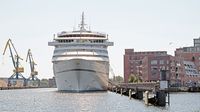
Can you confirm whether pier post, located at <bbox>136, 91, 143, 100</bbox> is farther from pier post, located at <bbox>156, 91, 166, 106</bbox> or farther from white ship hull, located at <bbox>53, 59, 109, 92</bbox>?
pier post, located at <bbox>156, 91, 166, 106</bbox>

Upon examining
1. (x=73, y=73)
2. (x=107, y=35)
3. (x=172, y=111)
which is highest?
(x=107, y=35)

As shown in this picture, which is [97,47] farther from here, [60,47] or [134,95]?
[134,95]

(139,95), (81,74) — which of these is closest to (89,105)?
(139,95)

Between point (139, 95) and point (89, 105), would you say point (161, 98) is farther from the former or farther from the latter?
point (139, 95)

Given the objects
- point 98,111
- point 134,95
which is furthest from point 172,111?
point 134,95

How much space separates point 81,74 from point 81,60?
3588 mm

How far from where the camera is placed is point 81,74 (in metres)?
124

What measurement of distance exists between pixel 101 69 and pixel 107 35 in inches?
567

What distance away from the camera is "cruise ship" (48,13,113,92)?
4894 inches

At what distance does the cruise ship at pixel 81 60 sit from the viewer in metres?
124

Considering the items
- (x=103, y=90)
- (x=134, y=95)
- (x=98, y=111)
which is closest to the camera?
(x=98, y=111)

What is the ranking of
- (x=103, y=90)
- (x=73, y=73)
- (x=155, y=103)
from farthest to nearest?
(x=103, y=90), (x=73, y=73), (x=155, y=103)

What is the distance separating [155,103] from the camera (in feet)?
255

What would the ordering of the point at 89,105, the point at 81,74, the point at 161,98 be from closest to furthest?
1. the point at 161,98
2. the point at 89,105
3. the point at 81,74
